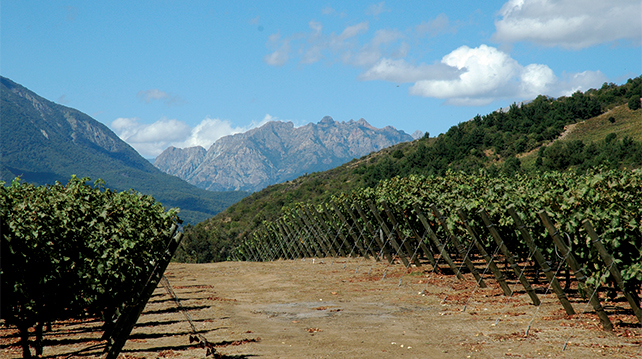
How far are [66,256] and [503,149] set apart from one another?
189ft

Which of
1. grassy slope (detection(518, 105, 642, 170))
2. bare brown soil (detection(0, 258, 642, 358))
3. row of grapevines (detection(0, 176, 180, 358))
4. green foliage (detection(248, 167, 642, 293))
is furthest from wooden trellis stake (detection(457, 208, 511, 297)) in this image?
grassy slope (detection(518, 105, 642, 170))

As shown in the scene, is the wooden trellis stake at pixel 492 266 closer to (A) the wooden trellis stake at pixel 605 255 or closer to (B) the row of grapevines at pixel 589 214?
(B) the row of grapevines at pixel 589 214

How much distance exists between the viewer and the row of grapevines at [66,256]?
24.8 feet

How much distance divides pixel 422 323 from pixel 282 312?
12.7ft

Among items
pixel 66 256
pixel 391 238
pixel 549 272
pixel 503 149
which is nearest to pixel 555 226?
pixel 549 272

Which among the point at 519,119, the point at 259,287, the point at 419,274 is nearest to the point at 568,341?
the point at 419,274

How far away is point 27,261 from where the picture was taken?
25.3 ft

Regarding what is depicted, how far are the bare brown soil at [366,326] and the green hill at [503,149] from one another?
34697 millimetres

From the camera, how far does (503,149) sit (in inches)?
2377

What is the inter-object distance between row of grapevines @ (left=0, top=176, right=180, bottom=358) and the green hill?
135 feet

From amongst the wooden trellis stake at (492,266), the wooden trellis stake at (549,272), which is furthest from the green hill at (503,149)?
the wooden trellis stake at (549,272)

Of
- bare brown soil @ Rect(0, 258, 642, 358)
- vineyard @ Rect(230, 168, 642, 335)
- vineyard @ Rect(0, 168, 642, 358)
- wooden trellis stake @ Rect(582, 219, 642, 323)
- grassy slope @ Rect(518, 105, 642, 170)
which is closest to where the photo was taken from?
vineyard @ Rect(0, 168, 642, 358)

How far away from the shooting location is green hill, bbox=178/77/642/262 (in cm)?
5060

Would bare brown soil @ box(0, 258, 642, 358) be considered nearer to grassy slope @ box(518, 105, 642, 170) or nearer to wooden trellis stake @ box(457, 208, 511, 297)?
wooden trellis stake @ box(457, 208, 511, 297)
